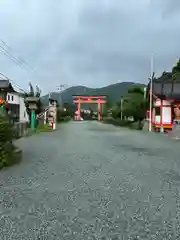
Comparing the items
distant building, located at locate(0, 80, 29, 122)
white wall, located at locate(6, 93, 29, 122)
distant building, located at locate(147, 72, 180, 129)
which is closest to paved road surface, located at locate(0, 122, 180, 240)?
distant building, located at locate(0, 80, 29, 122)

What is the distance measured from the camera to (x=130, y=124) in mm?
41125

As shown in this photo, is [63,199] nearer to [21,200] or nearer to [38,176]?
[21,200]

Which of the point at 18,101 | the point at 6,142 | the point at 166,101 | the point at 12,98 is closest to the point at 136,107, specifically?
the point at 166,101

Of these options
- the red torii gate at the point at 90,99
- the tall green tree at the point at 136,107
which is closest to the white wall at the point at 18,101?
the tall green tree at the point at 136,107

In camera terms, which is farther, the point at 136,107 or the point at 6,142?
the point at 136,107

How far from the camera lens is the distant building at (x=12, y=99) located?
1359 inches

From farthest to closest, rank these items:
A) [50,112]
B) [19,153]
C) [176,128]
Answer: [50,112], [176,128], [19,153]

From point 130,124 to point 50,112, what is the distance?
10148 millimetres

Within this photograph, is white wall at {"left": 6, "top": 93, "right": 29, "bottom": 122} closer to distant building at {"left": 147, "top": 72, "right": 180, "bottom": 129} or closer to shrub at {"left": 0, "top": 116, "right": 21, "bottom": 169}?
distant building at {"left": 147, "top": 72, "right": 180, "bottom": 129}

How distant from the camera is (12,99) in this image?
39656 mm

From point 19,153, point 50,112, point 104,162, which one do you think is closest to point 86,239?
point 104,162

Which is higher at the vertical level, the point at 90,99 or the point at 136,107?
the point at 90,99

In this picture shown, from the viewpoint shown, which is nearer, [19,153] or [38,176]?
[38,176]

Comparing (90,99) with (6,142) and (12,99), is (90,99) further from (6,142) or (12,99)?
(6,142)
